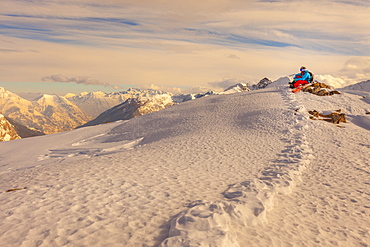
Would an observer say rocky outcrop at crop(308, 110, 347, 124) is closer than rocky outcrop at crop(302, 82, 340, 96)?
Yes

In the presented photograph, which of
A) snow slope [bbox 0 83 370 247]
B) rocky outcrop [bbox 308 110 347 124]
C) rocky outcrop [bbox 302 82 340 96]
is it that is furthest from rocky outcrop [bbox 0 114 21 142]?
rocky outcrop [bbox 308 110 347 124]

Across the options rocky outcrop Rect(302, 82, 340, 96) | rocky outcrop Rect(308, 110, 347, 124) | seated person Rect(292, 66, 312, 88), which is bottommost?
rocky outcrop Rect(308, 110, 347, 124)

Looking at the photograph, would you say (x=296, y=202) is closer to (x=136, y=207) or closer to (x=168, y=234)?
A: (x=168, y=234)

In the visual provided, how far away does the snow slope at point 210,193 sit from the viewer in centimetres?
770

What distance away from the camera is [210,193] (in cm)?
1107

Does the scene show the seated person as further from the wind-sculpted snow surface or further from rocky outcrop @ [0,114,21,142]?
rocky outcrop @ [0,114,21,142]

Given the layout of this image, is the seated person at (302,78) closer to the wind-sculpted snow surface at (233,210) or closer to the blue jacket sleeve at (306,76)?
the blue jacket sleeve at (306,76)

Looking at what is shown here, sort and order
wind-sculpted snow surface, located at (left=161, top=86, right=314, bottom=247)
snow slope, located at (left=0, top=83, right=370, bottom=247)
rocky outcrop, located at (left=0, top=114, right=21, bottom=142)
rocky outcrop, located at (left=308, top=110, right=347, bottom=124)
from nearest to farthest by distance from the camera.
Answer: wind-sculpted snow surface, located at (left=161, top=86, right=314, bottom=247) < snow slope, located at (left=0, top=83, right=370, bottom=247) < rocky outcrop, located at (left=308, top=110, right=347, bottom=124) < rocky outcrop, located at (left=0, top=114, right=21, bottom=142)

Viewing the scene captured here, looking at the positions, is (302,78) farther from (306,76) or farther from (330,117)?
(330,117)

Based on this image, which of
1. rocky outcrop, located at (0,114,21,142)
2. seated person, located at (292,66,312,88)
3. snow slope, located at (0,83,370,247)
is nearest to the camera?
snow slope, located at (0,83,370,247)

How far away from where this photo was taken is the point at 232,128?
25250 millimetres

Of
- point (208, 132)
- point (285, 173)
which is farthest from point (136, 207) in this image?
point (208, 132)

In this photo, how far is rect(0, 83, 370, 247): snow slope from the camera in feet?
25.3

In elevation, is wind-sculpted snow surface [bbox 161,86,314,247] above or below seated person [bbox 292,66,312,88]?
below
